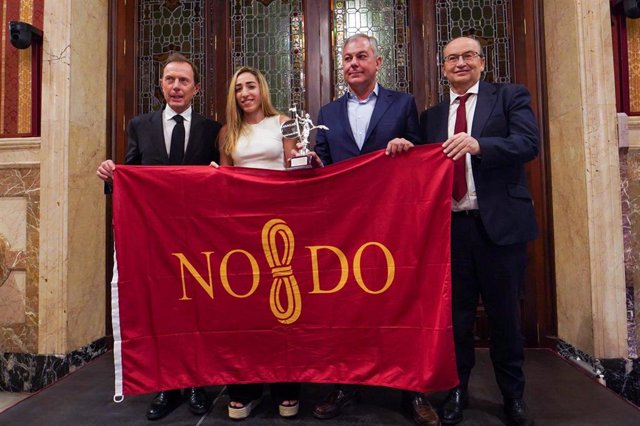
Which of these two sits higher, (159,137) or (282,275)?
(159,137)

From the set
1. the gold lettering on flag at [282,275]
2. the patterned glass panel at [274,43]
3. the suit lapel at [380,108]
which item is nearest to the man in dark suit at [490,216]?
the suit lapel at [380,108]

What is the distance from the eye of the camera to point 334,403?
194cm

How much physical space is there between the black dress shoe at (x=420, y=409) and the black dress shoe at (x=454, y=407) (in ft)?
0.17

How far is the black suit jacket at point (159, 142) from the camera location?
2092 mm

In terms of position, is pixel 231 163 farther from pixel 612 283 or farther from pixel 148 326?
pixel 612 283

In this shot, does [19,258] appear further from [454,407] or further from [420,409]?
[454,407]

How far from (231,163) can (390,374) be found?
123cm

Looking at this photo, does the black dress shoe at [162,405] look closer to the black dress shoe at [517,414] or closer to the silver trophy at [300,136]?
the silver trophy at [300,136]

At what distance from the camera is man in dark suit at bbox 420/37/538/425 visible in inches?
69.5

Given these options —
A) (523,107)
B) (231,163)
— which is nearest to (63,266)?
(231,163)

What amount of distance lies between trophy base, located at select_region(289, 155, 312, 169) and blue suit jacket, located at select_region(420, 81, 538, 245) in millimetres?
605

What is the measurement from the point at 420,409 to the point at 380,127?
4.17 ft

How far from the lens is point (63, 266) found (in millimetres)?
2658

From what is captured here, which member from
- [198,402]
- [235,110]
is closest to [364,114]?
[235,110]
